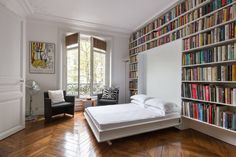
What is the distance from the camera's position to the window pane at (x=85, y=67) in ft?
15.5

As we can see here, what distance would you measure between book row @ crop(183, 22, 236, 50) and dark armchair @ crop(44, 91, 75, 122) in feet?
10.6

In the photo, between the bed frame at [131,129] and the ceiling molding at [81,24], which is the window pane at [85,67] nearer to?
the ceiling molding at [81,24]

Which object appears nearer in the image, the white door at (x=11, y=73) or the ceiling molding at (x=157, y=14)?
the white door at (x=11, y=73)

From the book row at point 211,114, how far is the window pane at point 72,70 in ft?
11.3

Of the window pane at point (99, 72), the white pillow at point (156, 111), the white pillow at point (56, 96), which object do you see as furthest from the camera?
the window pane at point (99, 72)

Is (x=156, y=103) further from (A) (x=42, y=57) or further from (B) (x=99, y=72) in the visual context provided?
(A) (x=42, y=57)

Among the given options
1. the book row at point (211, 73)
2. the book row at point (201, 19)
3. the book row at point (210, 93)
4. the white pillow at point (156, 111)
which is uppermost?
the book row at point (201, 19)

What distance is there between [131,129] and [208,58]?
1.89 m

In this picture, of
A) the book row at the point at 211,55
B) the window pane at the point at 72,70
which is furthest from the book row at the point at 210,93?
the window pane at the point at 72,70

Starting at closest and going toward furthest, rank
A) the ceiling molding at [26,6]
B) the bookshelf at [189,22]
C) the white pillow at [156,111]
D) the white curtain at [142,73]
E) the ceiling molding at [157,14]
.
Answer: the bookshelf at [189,22]
the white pillow at [156,111]
the ceiling molding at [26,6]
the ceiling molding at [157,14]
the white curtain at [142,73]

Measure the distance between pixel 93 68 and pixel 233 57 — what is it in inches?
153

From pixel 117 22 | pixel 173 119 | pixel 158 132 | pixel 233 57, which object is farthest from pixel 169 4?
pixel 158 132

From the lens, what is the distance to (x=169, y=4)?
3180 mm

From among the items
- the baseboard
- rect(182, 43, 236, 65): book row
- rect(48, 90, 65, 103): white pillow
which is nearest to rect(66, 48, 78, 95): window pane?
rect(48, 90, 65, 103): white pillow
